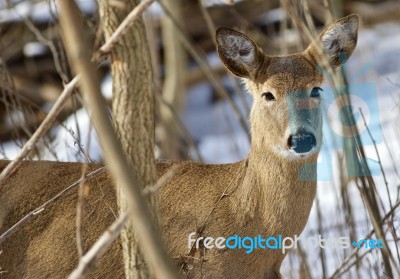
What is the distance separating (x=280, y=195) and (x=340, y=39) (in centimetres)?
93

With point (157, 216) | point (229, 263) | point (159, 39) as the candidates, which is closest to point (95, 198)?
point (229, 263)

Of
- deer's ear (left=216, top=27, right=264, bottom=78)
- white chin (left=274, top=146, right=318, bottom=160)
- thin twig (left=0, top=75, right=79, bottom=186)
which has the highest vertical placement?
deer's ear (left=216, top=27, right=264, bottom=78)

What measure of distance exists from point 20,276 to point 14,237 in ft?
0.69

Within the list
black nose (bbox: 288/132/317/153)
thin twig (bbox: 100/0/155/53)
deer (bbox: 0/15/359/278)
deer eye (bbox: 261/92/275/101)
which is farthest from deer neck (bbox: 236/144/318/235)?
thin twig (bbox: 100/0/155/53)

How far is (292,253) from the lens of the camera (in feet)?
16.9

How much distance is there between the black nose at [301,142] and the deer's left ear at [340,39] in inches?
22.7

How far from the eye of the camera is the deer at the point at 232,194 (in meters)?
3.93

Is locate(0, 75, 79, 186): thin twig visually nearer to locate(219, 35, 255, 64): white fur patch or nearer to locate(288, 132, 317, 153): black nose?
locate(288, 132, 317, 153): black nose

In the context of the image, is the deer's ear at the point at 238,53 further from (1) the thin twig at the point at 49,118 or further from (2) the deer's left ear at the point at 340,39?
(1) the thin twig at the point at 49,118

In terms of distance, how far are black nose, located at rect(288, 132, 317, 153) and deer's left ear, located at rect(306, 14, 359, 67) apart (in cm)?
58

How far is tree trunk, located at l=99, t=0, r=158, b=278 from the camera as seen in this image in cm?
320

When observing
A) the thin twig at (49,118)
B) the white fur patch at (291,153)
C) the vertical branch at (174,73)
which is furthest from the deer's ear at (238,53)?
the vertical branch at (174,73)

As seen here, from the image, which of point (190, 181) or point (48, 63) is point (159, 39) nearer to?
point (48, 63)

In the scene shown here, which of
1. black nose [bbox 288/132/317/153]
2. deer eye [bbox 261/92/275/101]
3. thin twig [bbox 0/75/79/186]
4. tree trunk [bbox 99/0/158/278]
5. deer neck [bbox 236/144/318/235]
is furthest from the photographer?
deer eye [bbox 261/92/275/101]
